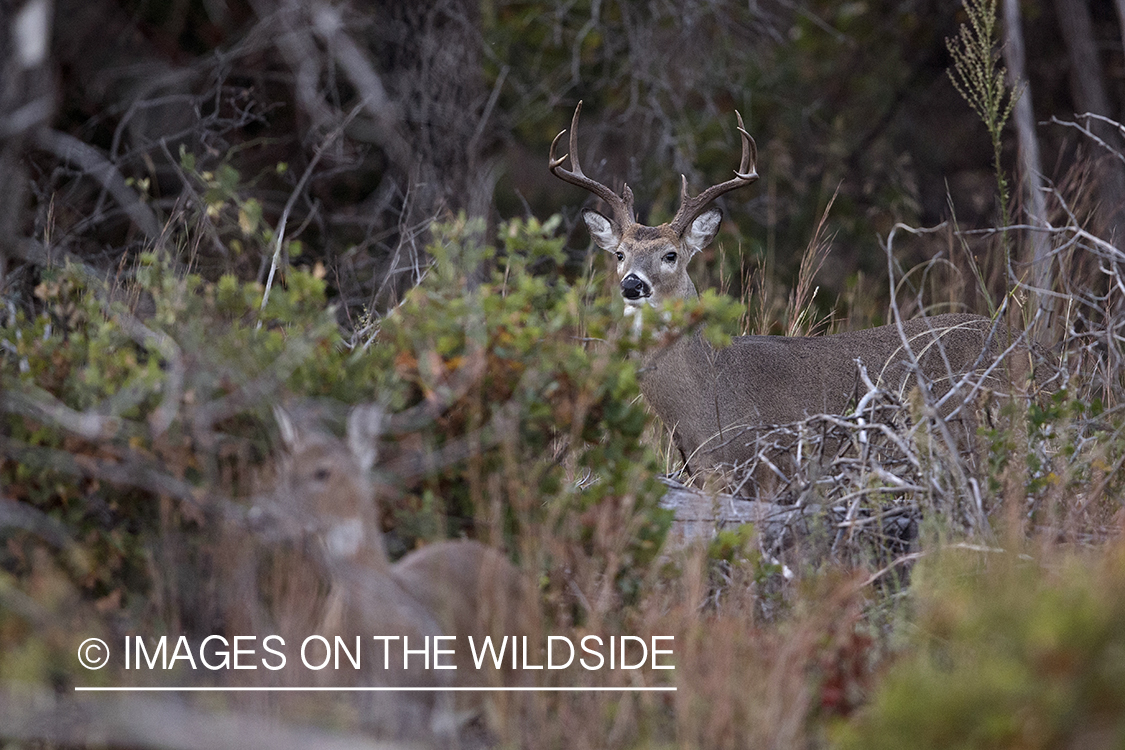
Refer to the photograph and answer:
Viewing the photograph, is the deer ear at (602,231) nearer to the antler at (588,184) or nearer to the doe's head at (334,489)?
the antler at (588,184)

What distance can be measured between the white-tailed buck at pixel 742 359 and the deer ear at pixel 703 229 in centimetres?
25

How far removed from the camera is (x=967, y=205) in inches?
542

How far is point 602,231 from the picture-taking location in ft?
23.0

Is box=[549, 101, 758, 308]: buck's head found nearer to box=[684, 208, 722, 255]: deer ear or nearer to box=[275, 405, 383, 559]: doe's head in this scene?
box=[684, 208, 722, 255]: deer ear

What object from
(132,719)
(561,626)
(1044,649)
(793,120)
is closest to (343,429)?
(561,626)

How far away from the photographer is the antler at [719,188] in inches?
245

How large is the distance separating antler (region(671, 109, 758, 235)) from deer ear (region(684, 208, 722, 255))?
0.18 metres

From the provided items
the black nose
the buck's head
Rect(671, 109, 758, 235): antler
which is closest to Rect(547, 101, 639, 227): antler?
the buck's head

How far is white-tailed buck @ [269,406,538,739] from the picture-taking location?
3.03m

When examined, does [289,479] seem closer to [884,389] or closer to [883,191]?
[884,389]

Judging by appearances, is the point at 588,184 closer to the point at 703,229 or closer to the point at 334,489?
the point at 703,229

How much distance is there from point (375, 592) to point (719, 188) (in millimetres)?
3841

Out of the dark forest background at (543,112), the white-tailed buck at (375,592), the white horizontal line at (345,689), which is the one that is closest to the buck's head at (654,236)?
the dark forest background at (543,112)

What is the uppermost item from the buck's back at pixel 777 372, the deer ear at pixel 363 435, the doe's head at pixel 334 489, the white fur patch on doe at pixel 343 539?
the buck's back at pixel 777 372
